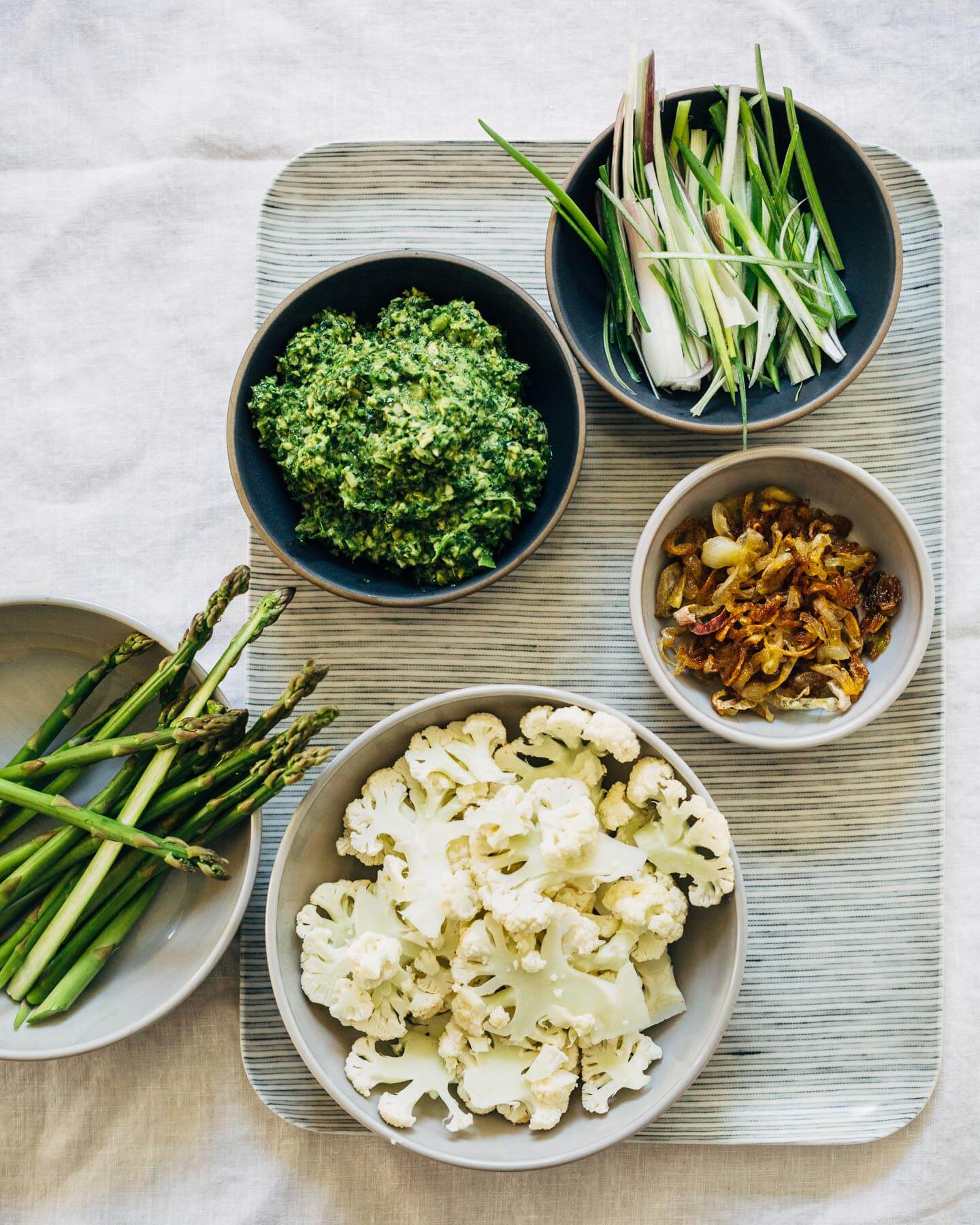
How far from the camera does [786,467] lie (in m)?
2.14

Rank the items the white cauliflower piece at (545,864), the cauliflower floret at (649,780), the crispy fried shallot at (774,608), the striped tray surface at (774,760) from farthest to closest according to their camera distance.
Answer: the striped tray surface at (774,760)
the crispy fried shallot at (774,608)
the cauliflower floret at (649,780)
the white cauliflower piece at (545,864)

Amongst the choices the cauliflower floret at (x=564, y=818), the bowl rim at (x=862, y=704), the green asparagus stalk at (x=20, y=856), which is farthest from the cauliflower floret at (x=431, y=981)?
the green asparagus stalk at (x=20, y=856)

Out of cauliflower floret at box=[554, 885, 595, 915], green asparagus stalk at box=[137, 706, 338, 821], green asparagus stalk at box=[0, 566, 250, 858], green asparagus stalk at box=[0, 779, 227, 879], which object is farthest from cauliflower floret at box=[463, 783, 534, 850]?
green asparagus stalk at box=[0, 566, 250, 858]

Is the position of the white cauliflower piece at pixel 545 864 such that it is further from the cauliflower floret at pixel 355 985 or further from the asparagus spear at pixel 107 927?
the asparagus spear at pixel 107 927

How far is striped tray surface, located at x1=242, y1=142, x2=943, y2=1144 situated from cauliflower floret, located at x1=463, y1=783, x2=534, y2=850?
13.6 inches

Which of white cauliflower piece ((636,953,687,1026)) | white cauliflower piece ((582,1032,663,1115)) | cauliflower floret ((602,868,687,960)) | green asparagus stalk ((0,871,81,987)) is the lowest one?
white cauliflower piece ((582,1032,663,1115))

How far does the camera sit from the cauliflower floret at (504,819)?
192cm

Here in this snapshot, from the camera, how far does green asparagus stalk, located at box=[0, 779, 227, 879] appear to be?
1.90m

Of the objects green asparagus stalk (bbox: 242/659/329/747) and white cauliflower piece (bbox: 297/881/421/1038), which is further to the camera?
green asparagus stalk (bbox: 242/659/329/747)

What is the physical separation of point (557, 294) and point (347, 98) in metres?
0.78

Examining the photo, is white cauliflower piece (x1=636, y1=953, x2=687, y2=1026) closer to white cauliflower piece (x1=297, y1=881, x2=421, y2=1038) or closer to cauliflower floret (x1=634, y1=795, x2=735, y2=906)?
cauliflower floret (x1=634, y1=795, x2=735, y2=906)

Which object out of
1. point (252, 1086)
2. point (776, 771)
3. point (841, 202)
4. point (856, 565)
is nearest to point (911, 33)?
point (841, 202)

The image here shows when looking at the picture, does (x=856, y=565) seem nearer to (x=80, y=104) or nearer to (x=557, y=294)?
(x=557, y=294)

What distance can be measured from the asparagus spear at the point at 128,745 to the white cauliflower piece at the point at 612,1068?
0.91 m
